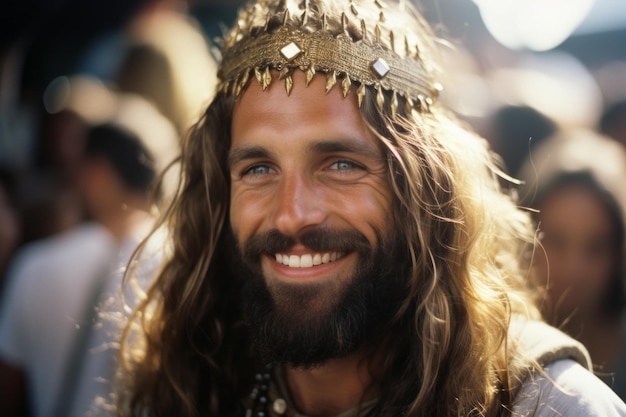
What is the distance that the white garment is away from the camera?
11.9 ft

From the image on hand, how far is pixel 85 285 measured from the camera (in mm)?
3789

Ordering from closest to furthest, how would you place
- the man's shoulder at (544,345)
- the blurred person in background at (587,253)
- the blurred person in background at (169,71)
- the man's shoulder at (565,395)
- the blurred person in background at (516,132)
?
the man's shoulder at (565,395), the man's shoulder at (544,345), the blurred person in background at (587,253), the blurred person in background at (516,132), the blurred person in background at (169,71)

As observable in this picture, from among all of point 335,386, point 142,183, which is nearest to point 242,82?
point 335,386

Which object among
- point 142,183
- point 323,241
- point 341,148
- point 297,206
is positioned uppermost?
point 341,148

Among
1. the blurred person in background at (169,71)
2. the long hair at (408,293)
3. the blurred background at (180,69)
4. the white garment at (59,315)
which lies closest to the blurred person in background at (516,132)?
the blurred background at (180,69)

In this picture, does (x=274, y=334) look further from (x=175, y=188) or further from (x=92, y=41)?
(x=92, y=41)

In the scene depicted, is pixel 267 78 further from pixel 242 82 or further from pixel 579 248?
A: pixel 579 248

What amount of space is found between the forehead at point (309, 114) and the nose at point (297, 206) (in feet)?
0.46

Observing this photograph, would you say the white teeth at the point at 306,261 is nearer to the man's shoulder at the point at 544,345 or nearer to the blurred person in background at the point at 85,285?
the man's shoulder at the point at 544,345

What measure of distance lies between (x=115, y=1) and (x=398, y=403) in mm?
4360

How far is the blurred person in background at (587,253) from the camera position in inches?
141

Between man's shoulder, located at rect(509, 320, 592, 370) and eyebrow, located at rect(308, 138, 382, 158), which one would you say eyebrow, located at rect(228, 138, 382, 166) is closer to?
eyebrow, located at rect(308, 138, 382, 158)

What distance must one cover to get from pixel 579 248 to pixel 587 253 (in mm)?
40

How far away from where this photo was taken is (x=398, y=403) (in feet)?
8.20
